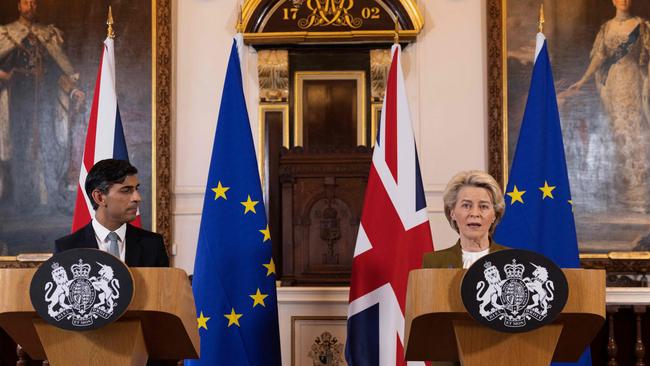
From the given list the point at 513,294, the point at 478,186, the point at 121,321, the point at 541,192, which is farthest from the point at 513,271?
the point at 541,192

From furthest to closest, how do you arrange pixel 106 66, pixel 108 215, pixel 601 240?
pixel 601 240, pixel 106 66, pixel 108 215

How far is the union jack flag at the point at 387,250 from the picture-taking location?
4422 millimetres

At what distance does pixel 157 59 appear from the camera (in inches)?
262

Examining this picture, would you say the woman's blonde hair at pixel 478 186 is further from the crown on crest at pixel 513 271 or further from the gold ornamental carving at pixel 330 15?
the gold ornamental carving at pixel 330 15

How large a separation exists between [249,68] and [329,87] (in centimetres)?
62

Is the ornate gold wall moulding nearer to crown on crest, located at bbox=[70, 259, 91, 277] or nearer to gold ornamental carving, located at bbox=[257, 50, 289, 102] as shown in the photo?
gold ornamental carving, located at bbox=[257, 50, 289, 102]

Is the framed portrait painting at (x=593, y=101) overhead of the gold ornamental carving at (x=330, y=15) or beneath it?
beneath

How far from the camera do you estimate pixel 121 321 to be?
265 cm

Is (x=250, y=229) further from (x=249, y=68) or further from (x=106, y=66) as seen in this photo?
(x=249, y=68)

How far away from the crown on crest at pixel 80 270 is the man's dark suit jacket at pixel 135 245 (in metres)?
0.86

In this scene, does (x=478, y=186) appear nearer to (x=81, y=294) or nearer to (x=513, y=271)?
(x=513, y=271)

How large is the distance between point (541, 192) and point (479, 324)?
2.37 metres

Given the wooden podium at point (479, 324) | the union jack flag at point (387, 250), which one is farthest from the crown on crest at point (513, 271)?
the union jack flag at point (387, 250)

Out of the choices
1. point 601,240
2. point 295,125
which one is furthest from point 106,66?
point 601,240
